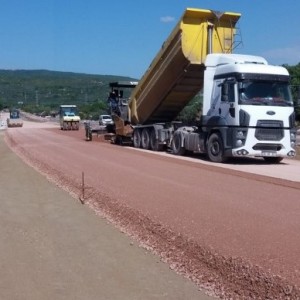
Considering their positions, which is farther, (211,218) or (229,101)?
(229,101)

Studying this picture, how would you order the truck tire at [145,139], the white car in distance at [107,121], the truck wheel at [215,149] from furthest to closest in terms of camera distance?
the white car in distance at [107,121] → the truck tire at [145,139] → the truck wheel at [215,149]

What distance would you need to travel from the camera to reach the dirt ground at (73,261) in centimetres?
650

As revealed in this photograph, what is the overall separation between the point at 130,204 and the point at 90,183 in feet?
11.4

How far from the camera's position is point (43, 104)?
509ft

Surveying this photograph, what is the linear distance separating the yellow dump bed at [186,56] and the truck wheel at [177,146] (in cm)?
177

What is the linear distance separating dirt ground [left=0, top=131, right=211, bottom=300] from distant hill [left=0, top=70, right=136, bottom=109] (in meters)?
132

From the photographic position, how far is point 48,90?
171125 millimetres

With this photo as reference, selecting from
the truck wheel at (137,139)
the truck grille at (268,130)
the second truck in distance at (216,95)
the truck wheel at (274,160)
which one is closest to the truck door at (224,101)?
the second truck in distance at (216,95)

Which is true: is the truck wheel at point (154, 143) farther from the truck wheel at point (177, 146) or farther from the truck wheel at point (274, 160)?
the truck wheel at point (274, 160)

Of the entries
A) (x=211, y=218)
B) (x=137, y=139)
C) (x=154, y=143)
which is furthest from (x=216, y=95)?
(x=211, y=218)

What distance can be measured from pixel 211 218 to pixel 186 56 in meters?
13.2

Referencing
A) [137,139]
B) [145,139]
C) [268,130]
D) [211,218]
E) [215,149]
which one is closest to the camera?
[211,218]

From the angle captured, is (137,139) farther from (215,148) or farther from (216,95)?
(216,95)

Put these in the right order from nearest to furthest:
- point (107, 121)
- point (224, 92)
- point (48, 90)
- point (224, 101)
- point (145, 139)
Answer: point (224, 92) → point (224, 101) → point (145, 139) → point (107, 121) → point (48, 90)
